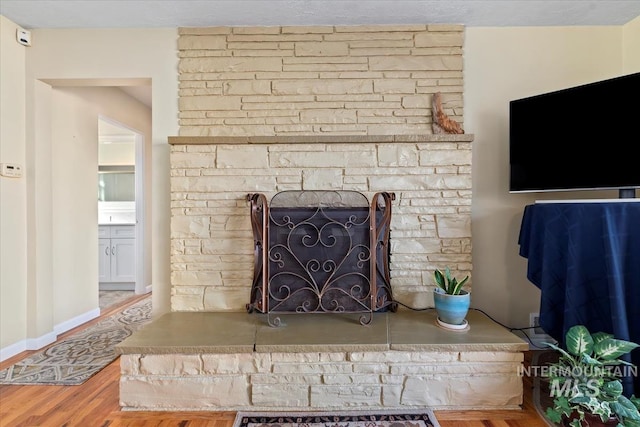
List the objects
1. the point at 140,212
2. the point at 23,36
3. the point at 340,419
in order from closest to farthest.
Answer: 1. the point at 340,419
2. the point at 23,36
3. the point at 140,212

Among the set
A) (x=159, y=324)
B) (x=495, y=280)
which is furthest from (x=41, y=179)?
(x=495, y=280)

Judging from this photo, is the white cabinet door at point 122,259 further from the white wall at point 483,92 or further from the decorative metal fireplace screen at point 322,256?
the decorative metal fireplace screen at point 322,256

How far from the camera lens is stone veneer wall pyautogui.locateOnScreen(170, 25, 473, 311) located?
201cm

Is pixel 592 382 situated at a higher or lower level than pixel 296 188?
lower

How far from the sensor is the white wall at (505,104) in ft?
6.87

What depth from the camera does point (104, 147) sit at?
424 cm

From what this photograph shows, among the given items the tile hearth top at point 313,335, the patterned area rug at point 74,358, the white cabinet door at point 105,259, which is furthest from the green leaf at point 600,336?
the white cabinet door at point 105,259

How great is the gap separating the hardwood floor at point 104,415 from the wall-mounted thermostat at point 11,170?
1359 millimetres

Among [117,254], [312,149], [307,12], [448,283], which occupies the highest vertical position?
[307,12]

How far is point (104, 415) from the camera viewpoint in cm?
150

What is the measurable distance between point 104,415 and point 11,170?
1764 millimetres

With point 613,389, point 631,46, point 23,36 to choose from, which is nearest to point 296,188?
point 613,389

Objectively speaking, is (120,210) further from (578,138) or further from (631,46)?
(631,46)

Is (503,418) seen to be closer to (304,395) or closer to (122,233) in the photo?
(304,395)
